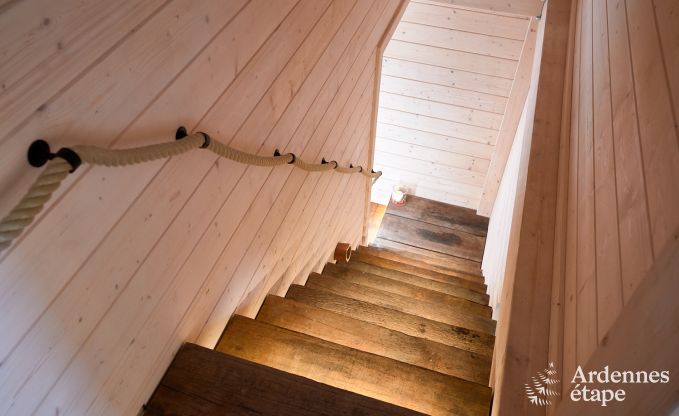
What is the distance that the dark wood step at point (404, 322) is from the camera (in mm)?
2195

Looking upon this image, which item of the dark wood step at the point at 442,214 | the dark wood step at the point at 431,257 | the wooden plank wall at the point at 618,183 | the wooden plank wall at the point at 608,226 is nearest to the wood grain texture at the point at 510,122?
the dark wood step at the point at 442,214

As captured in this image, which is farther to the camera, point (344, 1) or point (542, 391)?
point (344, 1)

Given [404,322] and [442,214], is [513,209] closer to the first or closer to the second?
[404,322]

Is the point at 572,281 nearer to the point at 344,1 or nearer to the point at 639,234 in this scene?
the point at 639,234

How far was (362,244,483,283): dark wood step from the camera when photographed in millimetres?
4199

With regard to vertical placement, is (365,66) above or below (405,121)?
below

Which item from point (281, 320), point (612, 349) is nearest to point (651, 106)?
point (612, 349)

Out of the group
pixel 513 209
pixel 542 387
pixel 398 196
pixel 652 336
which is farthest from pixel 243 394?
pixel 398 196

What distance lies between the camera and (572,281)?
1240 mm

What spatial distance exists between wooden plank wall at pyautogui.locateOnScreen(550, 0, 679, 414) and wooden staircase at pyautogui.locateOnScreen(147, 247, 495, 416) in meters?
0.55

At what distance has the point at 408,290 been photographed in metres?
2.92

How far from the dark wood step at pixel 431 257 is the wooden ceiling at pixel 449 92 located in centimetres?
80

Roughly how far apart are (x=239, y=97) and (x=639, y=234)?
1.01m

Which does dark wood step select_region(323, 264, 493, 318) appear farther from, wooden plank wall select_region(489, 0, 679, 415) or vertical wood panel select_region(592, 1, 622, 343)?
vertical wood panel select_region(592, 1, 622, 343)
